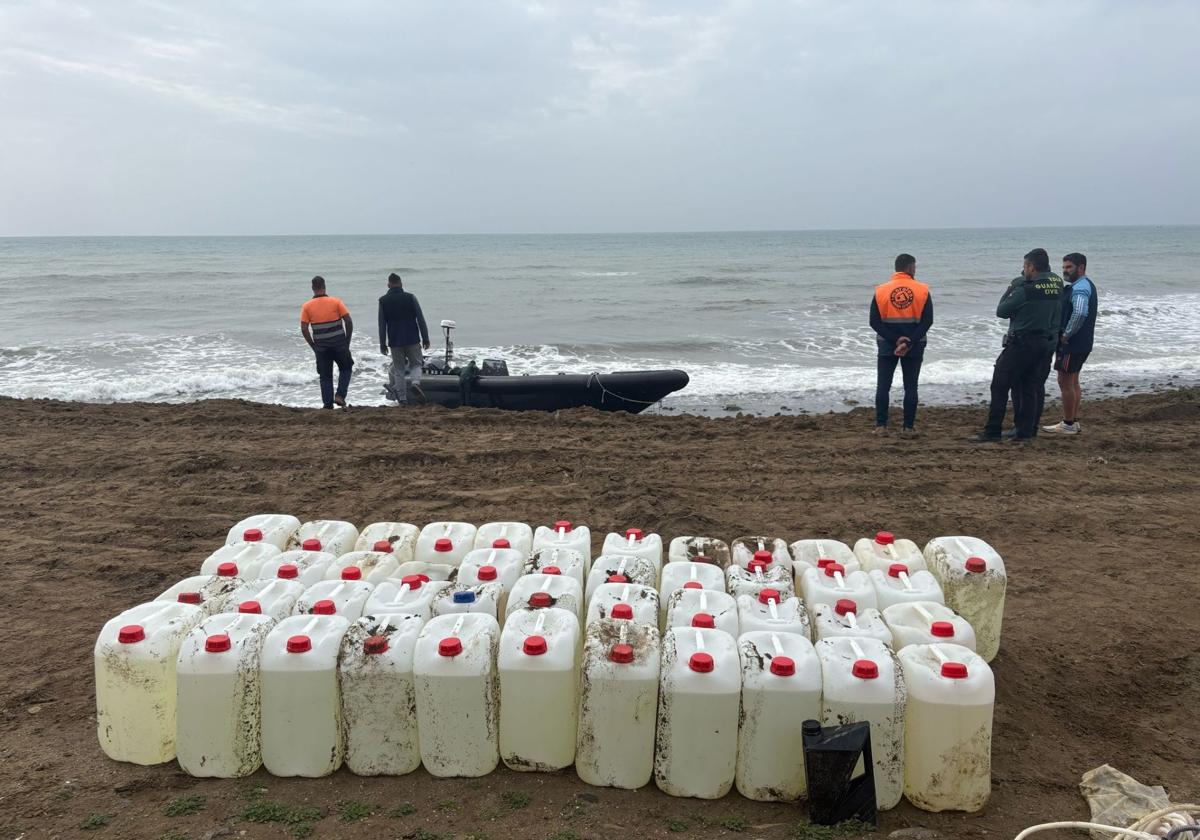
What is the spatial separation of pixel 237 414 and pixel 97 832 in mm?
6651

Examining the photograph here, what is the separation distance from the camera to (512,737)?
9.87 ft

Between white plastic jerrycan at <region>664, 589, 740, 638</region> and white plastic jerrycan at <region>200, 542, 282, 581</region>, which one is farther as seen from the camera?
white plastic jerrycan at <region>200, 542, 282, 581</region>

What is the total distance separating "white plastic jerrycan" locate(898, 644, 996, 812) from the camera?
9.26 feet

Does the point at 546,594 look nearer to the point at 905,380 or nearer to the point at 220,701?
the point at 220,701

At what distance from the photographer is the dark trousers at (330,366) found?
9352 millimetres

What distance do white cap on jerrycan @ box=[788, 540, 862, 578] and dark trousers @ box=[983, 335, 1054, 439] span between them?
3849mm

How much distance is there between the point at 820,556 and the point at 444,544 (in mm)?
1812

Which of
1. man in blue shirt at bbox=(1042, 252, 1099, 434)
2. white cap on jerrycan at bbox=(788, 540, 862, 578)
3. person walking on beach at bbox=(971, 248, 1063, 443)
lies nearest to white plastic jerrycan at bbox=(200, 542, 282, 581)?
white cap on jerrycan at bbox=(788, 540, 862, 578)

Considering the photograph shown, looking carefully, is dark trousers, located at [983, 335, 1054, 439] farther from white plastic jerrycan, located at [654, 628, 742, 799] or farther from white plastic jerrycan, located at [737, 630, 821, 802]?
white plastic jerrycan, located at [654, 628, 742, 799]

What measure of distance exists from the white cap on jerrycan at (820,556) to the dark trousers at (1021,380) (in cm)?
385

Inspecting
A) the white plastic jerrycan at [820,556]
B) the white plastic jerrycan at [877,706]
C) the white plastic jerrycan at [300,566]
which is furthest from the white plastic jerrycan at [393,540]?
the white plastic jerrycan at [877,706]

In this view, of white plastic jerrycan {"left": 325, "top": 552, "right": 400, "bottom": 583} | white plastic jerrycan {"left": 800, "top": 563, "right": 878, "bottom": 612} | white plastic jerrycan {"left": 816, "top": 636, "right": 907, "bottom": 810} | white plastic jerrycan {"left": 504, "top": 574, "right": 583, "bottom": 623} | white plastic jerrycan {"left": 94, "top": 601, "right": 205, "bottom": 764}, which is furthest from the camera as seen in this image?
white plastic jerrycan {"left": 325, "top": 552, "right": 400, "bottom": 583}

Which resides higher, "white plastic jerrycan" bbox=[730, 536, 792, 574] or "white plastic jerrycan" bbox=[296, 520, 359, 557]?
"white plastic jerrycan" bbox=[730, 536, 792, 574]

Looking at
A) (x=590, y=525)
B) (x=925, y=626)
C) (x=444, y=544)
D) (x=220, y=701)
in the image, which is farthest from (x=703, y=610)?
(x=590, y=525)
